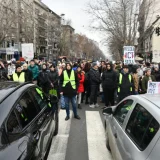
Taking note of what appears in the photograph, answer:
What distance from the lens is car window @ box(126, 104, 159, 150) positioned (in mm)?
2592

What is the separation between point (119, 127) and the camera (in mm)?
3779

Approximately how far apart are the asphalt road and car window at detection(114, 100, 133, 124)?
981mm

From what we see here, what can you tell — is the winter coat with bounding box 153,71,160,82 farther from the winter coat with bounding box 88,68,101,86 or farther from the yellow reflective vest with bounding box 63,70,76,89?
the yellow reflective vest with bounding box 63,70,76,89

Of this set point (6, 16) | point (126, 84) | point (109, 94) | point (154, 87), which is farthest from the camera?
point (6, 16)

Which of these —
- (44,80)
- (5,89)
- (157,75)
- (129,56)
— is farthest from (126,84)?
(129,56)

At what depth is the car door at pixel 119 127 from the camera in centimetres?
342

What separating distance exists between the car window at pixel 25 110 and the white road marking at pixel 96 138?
5.73 ft

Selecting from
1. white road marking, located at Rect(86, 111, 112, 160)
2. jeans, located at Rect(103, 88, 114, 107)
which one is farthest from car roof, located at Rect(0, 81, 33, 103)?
jeans, located at Rect(103, 88, 114, 107)

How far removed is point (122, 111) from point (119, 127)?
0.42 meters

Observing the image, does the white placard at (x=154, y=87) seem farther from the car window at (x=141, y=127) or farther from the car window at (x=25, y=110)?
the car window at (x=25, y=110)

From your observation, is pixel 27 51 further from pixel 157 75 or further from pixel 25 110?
pixel 25 110

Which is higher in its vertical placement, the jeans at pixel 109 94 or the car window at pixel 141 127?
the car window at pixel 141 127

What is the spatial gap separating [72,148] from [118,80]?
4.21 m

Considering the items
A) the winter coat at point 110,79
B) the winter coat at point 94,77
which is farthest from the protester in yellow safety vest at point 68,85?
the winter coat at point 94,77
